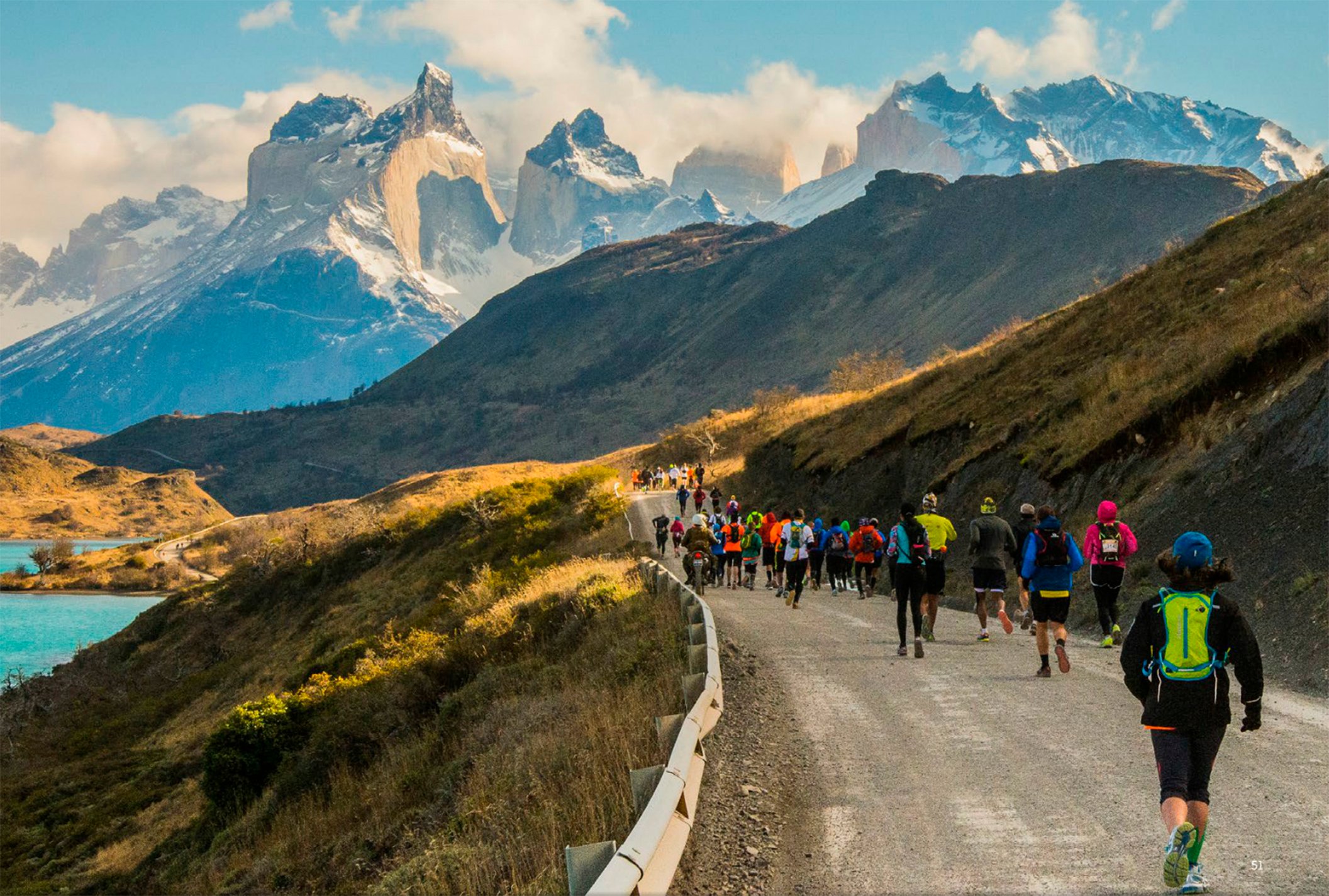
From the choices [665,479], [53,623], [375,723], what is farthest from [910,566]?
[53,623]

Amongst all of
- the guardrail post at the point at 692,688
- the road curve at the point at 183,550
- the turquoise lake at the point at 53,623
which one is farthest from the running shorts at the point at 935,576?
the road curve at the point at 183,550

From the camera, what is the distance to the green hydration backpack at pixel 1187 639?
5992 mm

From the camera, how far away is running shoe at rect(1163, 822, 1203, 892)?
5469mm

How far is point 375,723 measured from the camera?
19828 millimetres

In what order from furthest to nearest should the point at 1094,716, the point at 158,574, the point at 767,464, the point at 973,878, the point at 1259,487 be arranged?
1. the point at 158,574
2. the point at 767,464
3. the point at 1259,487
4. the point at 1094,716
5. the point at 973,878

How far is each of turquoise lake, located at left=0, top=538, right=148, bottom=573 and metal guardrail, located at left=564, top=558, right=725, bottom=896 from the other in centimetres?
15389

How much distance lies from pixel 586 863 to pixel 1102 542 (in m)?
10.9

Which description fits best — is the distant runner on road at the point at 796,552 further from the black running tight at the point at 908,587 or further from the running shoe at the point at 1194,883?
the running shoe at the point at 1194,883

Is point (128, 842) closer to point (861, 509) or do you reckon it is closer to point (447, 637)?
point (447, 637)

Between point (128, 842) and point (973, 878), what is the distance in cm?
2512

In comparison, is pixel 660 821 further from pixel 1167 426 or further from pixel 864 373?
pixel 864 373

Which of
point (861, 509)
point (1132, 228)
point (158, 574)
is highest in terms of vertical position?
point (1132, 228)

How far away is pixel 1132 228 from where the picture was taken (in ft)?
643

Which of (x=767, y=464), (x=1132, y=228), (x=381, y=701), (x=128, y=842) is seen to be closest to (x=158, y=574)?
(x=767, y=464)
